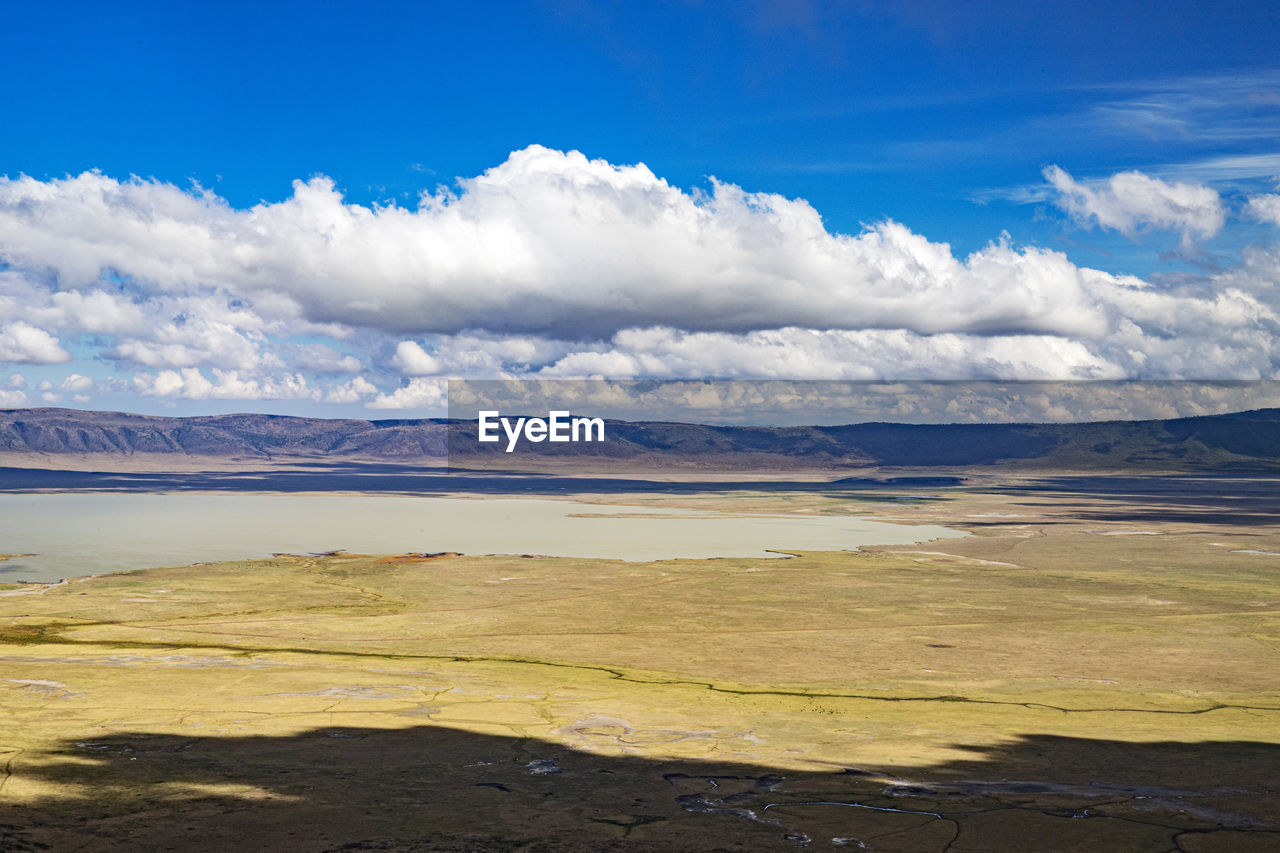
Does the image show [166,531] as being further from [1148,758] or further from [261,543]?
[1148,758]

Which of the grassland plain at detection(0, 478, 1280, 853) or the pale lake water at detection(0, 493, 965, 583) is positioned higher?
the grassland plain at detection(0, 478, 1280, 853)

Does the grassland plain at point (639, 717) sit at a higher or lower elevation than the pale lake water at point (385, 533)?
higher

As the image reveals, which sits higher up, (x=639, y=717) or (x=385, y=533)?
(x=639, y=717)

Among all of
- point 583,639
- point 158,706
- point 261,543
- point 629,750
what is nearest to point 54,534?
point 261,543

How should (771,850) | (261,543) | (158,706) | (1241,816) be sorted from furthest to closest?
(261,543) → (158,706) → (1241,816) → (771,850)

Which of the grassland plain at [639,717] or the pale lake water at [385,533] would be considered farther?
the pale lake water at [385,533]
